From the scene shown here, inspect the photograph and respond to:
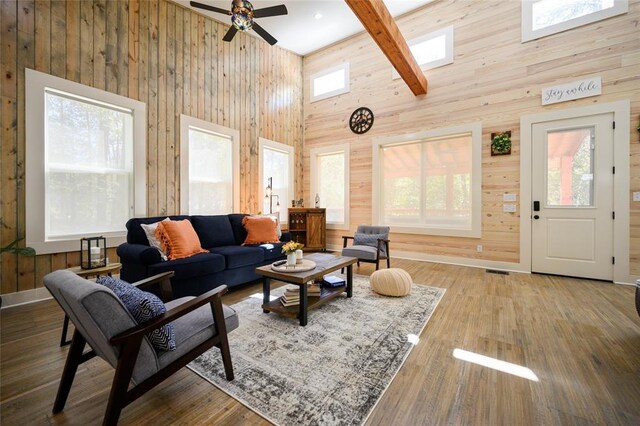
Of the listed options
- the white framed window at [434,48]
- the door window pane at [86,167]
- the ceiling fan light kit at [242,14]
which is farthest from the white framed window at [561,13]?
the door window pane at [86,167]

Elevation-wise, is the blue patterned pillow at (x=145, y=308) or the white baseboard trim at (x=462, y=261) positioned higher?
the blue patterned pillow at (x=145, y=308)

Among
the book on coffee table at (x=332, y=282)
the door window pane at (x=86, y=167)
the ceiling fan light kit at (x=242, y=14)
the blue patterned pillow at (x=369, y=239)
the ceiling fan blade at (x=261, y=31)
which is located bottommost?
the book on coffee table at (x=332, y=282)

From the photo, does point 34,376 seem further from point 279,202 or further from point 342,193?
point 342,193

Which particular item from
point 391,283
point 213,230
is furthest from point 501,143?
point 213,230

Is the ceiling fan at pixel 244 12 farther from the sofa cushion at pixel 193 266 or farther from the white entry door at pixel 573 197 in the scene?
the white entry door at pixel 573 197

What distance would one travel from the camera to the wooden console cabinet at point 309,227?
18.5 feet

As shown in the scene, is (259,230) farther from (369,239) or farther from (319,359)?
(319,359)

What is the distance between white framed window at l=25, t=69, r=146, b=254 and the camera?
2.93 meters

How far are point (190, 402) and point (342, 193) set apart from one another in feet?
16.6

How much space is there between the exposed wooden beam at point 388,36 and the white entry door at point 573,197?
6.44 ft

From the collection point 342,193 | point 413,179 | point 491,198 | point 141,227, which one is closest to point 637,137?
point 491,198

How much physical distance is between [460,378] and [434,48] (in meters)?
5.30

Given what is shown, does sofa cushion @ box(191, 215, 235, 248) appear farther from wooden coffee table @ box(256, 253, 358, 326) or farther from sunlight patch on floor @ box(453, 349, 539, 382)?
sunlight patch on floor @ box(453, 349, 539, 382)

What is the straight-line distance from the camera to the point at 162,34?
3.96 meters
